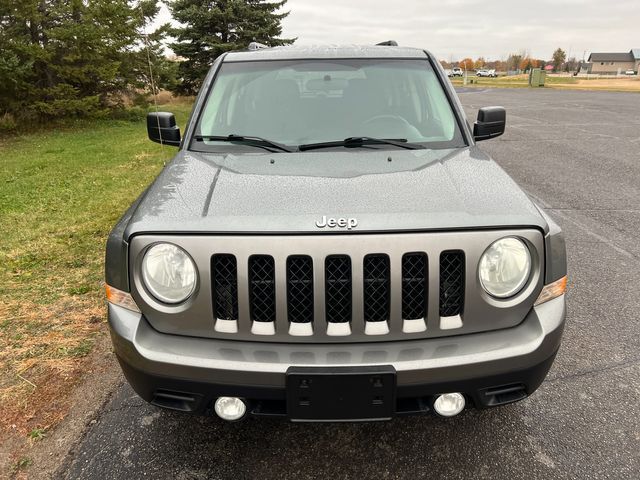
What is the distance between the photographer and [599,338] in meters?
3.32

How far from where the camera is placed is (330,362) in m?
1.85

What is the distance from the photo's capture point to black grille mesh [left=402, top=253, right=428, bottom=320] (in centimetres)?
189

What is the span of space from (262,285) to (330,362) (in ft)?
1.25

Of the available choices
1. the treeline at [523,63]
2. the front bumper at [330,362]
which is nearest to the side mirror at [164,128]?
the front bumper at [330,362]

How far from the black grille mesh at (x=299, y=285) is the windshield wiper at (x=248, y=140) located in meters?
1.08

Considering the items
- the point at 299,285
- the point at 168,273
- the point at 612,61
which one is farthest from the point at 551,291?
the point at 612,61

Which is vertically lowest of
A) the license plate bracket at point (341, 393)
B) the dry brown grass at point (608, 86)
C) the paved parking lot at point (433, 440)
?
the paved parking lot at point (433, 440)

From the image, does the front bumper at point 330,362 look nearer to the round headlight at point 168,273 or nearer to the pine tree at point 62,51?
the round headlight at point 168,273

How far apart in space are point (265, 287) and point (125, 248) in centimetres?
57

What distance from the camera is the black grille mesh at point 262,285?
1881 millimetres

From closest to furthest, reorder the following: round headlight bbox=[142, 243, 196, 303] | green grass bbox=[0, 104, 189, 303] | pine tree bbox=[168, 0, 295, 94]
A: round headlight bbox=[142, 243, 196, 303]
green grass bbox=[0, 104, 189, 303]
pine tree bbox=[168, 0, 295, 94]

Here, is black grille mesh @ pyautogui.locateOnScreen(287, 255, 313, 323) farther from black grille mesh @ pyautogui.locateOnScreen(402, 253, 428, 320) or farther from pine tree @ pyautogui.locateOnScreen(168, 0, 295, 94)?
pine tree @ pyautogui.locateOnScreen(168, 0, 295, 94)

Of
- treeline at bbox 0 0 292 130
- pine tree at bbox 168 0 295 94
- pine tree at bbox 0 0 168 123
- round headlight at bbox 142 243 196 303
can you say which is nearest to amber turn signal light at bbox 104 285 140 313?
round headlight at bbox 142 243 196 303

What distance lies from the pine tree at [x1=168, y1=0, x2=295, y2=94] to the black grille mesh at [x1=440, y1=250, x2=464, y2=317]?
2276 cm
